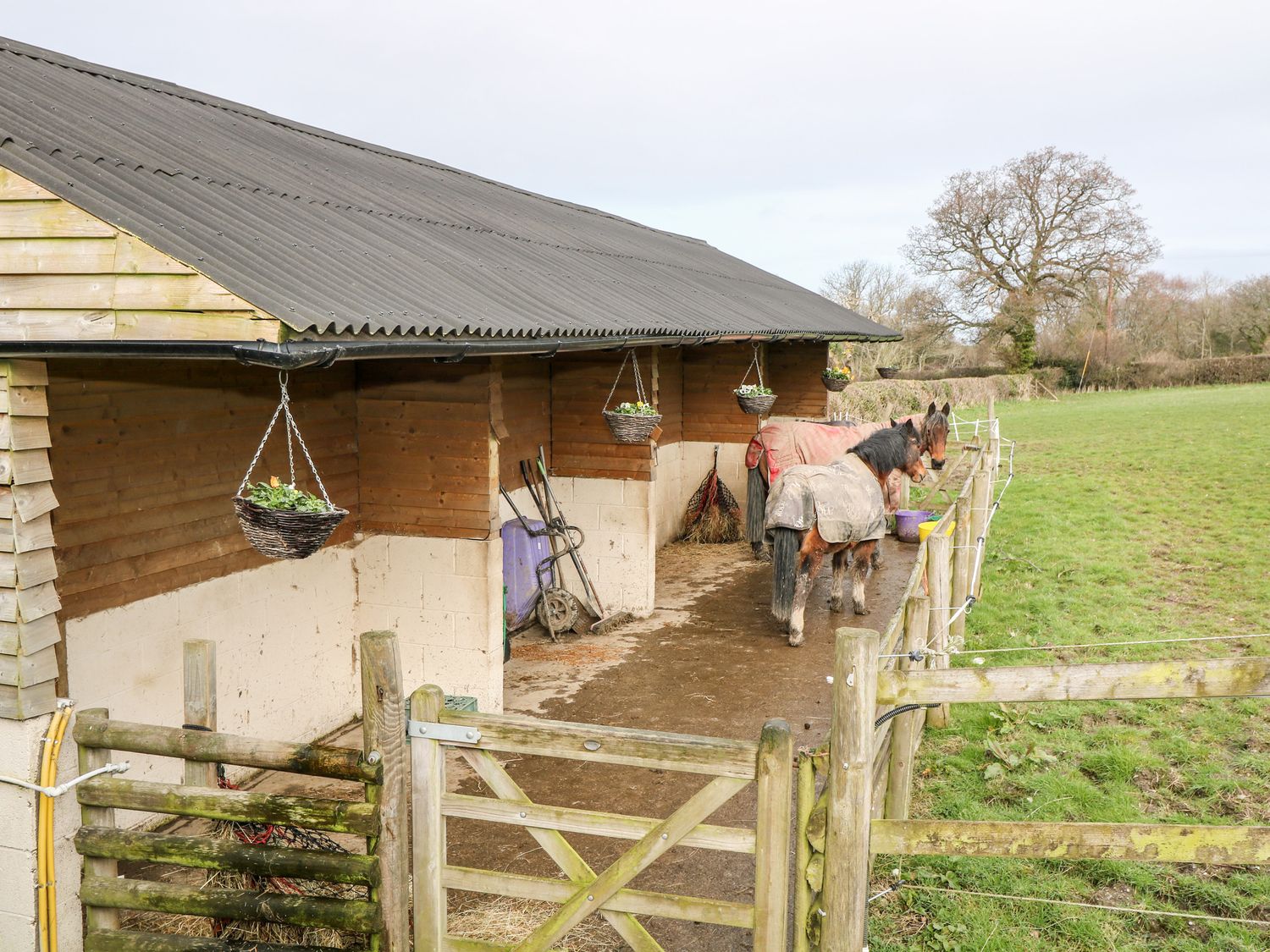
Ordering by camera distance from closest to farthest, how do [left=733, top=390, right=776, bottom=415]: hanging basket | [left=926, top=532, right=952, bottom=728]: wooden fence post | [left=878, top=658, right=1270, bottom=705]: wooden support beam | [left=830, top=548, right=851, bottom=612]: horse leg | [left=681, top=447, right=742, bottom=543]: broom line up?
[left=878, top=658, right=1270, bottom=705]: wooden support beam
[left=926, top=532, right=952, bottom=728]: wooden fence post
[left=830, top=548, right=851, bottom=612]: horse leg
[left=733, top=390, right=776, bottom=415]: hanging basket
[left=681, top=447, right=742, bottom=543]: broom

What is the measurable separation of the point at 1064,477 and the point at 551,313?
14180mm

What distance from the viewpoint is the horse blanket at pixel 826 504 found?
8.72 meters

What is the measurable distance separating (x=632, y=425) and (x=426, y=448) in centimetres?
198

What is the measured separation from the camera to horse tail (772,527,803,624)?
8852 millimetres

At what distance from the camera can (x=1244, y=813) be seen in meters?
5.58

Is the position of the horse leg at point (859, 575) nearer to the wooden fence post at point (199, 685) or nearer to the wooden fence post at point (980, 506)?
the wooden fence post at point (980, 506)

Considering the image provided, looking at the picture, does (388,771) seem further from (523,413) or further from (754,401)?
(754,401)

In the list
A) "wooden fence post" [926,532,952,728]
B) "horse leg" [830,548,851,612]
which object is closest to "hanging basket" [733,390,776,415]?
"horse leg" [830,548,851,612]

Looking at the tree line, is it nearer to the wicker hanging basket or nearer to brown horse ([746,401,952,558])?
brown horse ([746,401,952,558])

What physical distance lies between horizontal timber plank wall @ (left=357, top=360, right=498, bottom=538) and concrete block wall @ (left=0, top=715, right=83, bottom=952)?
308 centimetres

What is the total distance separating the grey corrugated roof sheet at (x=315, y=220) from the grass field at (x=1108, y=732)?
3783mm

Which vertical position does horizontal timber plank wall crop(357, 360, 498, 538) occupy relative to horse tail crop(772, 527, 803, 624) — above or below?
above

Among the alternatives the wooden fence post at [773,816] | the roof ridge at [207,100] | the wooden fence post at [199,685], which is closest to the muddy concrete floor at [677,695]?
the wooden fence post at [773,816]

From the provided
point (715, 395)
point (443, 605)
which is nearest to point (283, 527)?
point (443, 605)
